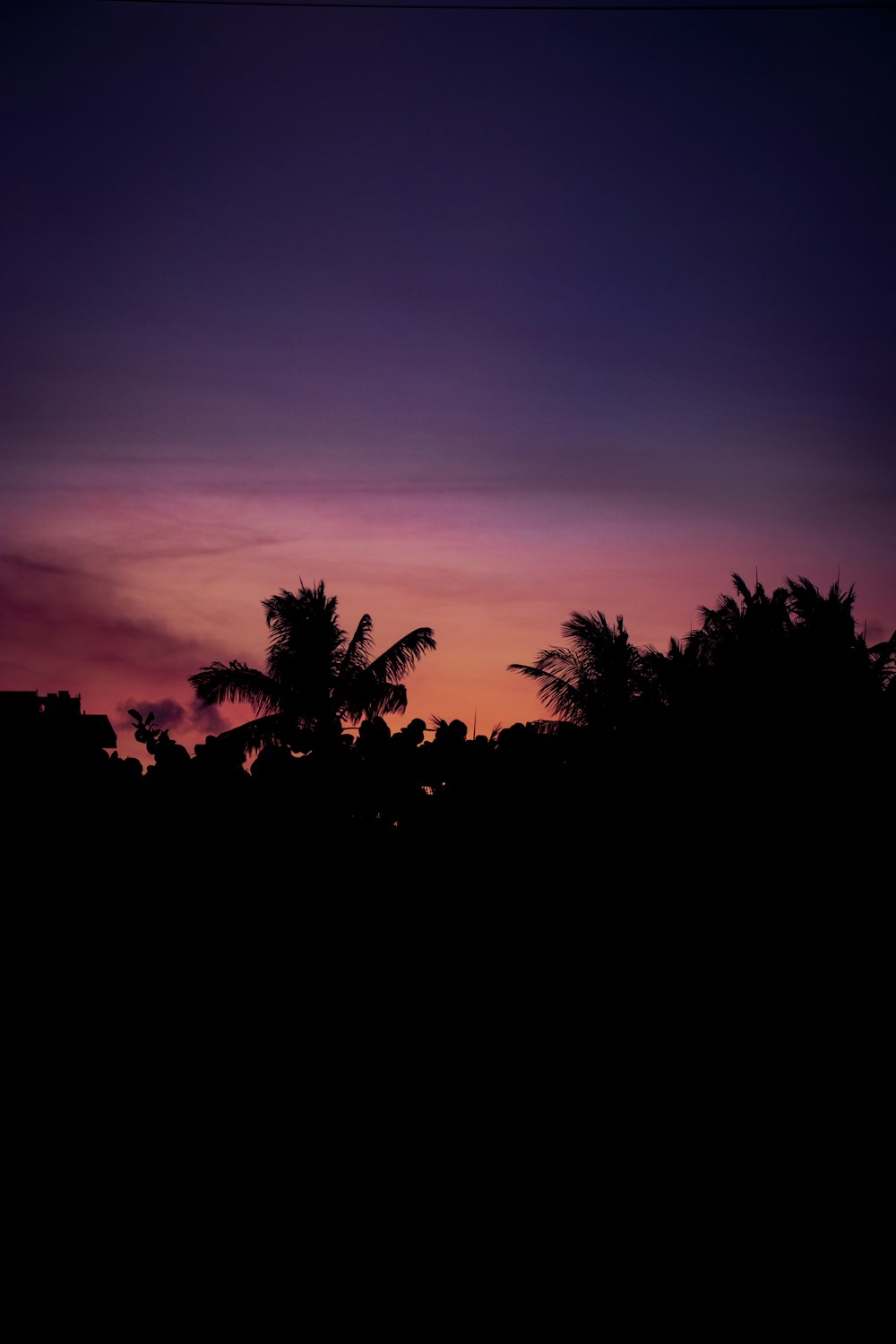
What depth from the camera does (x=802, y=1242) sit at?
16.5 ft

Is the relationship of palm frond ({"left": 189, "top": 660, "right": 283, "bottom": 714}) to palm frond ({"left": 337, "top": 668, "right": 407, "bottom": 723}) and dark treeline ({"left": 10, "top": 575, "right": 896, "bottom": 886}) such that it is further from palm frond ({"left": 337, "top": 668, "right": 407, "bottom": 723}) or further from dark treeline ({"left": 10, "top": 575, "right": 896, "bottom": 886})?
dark treeline ({"left": 10, "top": 575, "right": 896, "bottom": 886})

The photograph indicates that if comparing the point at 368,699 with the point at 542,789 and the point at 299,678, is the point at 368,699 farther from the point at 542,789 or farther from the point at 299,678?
the point at 542,789

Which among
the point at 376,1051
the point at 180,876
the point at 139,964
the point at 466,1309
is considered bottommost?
the point at 466,1309

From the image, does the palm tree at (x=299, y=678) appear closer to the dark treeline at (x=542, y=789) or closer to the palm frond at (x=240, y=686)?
the palm frond at (x=240, y=686)

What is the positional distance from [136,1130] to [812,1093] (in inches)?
161

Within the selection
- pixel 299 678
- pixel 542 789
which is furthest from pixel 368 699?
pixel 542 789

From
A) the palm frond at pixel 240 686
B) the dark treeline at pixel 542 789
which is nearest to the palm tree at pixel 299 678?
the palm frond at pixel 240 686

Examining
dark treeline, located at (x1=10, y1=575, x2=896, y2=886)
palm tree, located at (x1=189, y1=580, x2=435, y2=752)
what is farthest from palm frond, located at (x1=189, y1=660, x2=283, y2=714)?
dark treeline, located at (x1=10, y1=575, x2=896, y2=886)

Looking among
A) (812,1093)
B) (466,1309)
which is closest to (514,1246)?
(466,1309)

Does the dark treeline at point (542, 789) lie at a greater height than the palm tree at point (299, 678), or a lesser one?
lesser

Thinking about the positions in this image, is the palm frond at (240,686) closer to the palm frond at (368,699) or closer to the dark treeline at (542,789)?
the palm frond at (368,699)

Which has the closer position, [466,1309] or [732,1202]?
[466,1309]

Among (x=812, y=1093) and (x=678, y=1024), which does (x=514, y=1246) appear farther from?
(x=812, y=1093)

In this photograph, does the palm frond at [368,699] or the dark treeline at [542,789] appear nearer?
the dark treeline at [542,789]
